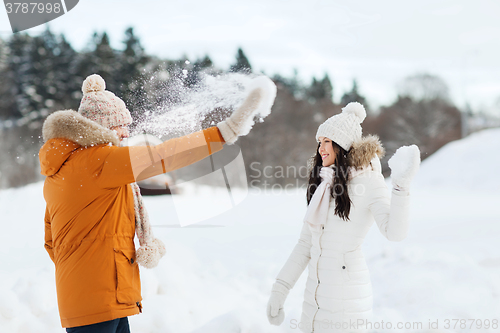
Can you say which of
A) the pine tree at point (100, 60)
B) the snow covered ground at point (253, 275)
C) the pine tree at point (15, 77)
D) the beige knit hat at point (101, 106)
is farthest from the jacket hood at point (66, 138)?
the pine tree at point (15, 77)

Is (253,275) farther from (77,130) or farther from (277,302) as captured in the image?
(77,130)

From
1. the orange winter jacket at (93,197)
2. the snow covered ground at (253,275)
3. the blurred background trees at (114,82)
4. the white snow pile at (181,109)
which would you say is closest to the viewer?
the orange winter jacket at (93,197)

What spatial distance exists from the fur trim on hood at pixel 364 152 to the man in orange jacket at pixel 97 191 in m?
0.59

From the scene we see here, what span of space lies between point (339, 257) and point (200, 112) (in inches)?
44.3

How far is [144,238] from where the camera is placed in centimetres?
197

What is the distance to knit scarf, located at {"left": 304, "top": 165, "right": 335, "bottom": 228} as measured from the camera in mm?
2006

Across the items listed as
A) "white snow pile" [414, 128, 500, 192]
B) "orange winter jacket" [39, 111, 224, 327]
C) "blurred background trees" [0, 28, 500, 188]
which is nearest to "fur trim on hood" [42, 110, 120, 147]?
"orange winter jacket" [39, 111, 224, 327]

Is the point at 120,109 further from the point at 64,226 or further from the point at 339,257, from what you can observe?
the point at 339,257

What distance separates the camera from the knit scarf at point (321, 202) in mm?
2006

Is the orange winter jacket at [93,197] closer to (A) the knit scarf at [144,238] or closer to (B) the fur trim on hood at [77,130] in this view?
(B) the fur trim on hood at [77,130]

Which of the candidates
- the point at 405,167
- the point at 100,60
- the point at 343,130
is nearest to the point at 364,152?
the point at 343,130

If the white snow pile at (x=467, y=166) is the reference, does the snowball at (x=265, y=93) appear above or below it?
above

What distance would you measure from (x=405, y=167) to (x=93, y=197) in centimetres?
149

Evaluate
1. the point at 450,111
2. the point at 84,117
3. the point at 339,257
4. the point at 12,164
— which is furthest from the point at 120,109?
the point at 450,111
